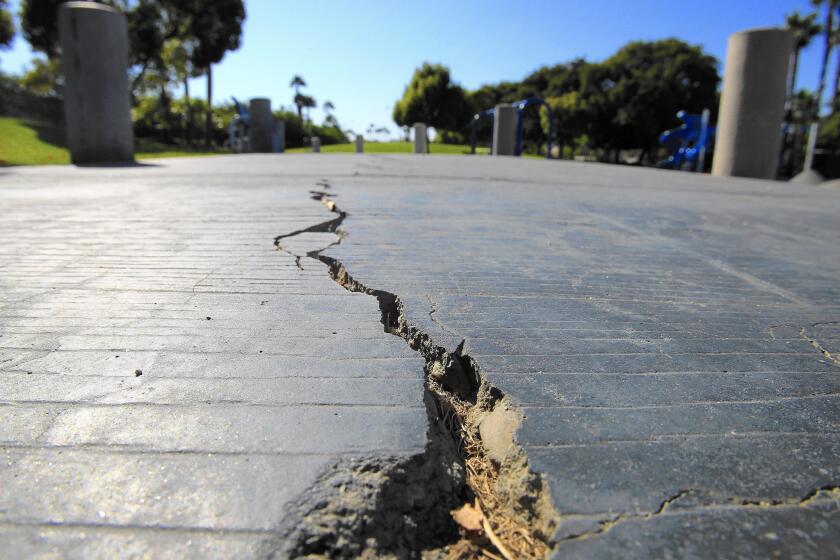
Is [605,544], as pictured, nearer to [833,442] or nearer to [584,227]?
[833,442]

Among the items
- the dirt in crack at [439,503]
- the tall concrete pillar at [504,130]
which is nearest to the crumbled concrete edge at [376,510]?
the dirt in crack at [439,503]

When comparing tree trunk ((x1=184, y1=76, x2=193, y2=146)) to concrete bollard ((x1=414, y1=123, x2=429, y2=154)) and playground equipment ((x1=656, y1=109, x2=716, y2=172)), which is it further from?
playground equipment ((x1=656, y1=109, x2=716, y2=172))

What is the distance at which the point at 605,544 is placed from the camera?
3.28 feet

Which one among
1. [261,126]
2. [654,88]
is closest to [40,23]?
[261,126]

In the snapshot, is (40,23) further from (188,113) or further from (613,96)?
(613,96)

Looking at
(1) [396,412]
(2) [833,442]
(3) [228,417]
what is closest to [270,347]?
(3) [228,417]

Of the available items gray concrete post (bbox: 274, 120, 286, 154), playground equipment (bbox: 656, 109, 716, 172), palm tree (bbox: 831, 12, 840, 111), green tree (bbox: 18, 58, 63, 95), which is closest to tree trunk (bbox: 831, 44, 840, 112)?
palm tree (bbox: 831, 12, 840, 111)

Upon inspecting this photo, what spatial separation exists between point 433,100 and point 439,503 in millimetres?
43618

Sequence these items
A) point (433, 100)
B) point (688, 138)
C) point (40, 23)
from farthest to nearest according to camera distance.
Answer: point (433, 100) < point (40, 23) < point (688, 138)

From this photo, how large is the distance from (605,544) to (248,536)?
678mm

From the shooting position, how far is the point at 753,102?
11.0 metres

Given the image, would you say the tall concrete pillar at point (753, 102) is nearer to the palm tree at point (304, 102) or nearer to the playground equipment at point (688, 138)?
the playground equipment at point (688, 138)

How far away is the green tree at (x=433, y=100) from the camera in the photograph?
42.0 metres

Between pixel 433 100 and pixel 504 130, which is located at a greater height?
pixel 433 100
